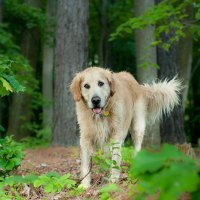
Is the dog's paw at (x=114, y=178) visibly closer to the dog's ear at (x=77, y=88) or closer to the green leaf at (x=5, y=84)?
the dog's ear at (x=77, y=88)

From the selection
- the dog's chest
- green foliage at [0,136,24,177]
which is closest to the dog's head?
the dog's chest

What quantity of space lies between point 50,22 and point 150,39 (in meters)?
4.43

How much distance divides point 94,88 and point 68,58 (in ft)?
16.5

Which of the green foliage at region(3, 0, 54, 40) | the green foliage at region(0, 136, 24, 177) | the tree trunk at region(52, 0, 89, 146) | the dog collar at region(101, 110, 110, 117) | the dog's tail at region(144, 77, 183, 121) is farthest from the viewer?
the green foliage at region(3, 0, 54, 40)

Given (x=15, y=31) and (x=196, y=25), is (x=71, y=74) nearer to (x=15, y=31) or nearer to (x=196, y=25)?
(x=196, y=25)

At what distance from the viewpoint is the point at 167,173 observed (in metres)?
1.77

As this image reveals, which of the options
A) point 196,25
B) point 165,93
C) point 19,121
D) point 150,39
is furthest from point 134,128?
point 19,121

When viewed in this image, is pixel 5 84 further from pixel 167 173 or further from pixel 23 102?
pixel 23 102

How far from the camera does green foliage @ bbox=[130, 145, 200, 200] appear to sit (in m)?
1.72

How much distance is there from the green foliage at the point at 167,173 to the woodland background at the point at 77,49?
3.21 meters

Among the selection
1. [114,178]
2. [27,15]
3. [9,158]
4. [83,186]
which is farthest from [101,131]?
[27,15]

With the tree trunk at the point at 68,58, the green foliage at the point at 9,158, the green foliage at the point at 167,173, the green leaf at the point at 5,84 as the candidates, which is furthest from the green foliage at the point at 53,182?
the tree trunk at the point at 68,58

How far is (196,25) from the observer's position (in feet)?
31.6

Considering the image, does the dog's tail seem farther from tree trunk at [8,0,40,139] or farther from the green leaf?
tree trunk at [8,0,40,139]
